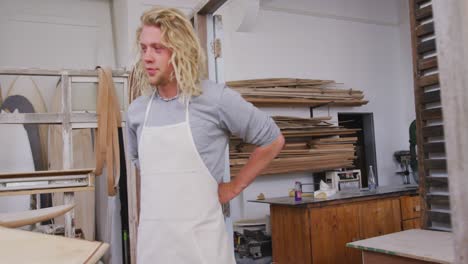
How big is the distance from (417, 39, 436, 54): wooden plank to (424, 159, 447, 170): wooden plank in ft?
2.42

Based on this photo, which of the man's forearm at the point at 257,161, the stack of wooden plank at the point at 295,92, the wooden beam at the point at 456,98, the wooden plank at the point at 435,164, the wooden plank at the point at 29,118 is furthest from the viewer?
the stack of wooden plank at the point at 295,92

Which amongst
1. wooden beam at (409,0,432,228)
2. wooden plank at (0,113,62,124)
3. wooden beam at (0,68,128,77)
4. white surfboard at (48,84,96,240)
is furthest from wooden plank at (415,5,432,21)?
white surfboard at (48,84,96,240)

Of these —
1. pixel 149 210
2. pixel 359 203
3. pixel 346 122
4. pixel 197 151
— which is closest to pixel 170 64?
pixel 197 151

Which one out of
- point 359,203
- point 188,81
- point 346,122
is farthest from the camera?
point 346,122

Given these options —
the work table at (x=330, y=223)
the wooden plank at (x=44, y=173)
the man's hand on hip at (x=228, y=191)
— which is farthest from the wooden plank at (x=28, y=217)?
the work table at (x=330, y=223)

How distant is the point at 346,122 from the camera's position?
269 inches

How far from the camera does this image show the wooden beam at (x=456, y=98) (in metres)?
0.85

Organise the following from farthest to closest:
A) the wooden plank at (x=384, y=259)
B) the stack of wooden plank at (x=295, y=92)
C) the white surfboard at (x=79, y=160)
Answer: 1. the stack of wooden plank at (x=295, y=92)
2. the white surfboard at (x=79, y=160)
3. the wooden plank at (x=384, y=259)

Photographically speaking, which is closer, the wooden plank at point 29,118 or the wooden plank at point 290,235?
the wooden plank at point 29,118

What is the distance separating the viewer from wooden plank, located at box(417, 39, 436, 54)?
282cm

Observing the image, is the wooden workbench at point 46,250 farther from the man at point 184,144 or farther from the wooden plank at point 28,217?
the wooden plank at point 28,217

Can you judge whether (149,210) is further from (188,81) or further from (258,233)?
(258,233)

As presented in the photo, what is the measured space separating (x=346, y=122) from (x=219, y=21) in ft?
15.6

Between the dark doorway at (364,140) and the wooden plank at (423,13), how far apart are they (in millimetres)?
3909
